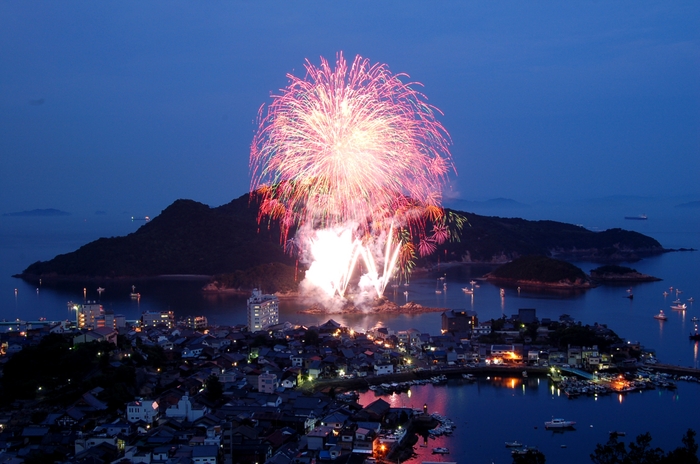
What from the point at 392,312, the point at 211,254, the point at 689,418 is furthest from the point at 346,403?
the point at 211,254

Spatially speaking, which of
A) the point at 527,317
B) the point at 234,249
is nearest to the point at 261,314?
the point at 527,317

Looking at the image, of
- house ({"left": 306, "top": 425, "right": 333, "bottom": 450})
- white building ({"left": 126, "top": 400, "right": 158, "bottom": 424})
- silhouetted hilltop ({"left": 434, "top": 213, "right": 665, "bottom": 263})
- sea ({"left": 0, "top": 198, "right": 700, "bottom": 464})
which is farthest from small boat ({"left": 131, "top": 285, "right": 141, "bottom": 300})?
silhouetted hilltop ({"left": 434, "top": 213, "right": 665, "bottom": 263})

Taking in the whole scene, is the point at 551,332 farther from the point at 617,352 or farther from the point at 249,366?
the point at 249,366

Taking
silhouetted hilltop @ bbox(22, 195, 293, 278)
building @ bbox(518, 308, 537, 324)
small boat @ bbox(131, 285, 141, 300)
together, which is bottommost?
building @ bbox(518, 308, 537, 324)

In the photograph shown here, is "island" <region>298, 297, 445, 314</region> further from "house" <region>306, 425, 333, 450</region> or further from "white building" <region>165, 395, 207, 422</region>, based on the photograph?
"house" <region>306, 425, 333, 450</region>

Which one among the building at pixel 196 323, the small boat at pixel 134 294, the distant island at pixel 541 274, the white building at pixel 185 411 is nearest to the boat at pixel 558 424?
the white building at pixel 185 411

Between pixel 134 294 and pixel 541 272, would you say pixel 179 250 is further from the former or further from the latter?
pixel 541 272
